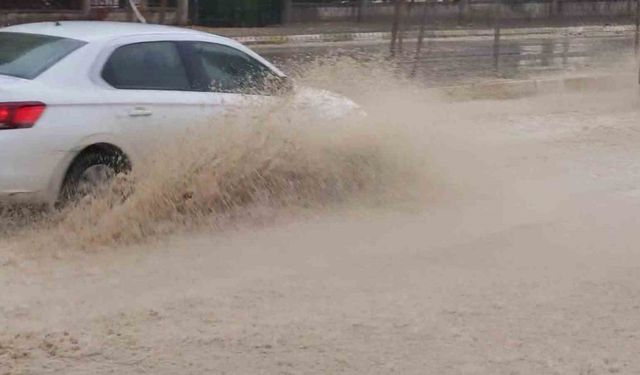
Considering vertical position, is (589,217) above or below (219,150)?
below

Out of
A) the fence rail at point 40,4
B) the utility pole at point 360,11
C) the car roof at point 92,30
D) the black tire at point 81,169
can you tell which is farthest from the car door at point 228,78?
the utility pole at point 360,11

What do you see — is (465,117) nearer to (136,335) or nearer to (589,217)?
(589,217)

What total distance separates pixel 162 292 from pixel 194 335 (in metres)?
0.81

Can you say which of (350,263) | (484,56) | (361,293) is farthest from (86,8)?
(361,293)

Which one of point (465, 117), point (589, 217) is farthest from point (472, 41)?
point (589, 217)

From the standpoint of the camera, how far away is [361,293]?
640cm

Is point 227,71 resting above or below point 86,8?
below

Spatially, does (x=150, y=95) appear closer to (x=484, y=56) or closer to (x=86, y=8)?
(x=484, y=56)

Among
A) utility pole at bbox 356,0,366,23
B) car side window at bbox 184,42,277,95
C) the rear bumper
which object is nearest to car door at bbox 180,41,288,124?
car side window at bbox 184,42,277,95

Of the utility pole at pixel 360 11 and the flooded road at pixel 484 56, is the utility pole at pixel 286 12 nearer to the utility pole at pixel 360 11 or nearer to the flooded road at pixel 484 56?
the utility pole at pixel 360 11

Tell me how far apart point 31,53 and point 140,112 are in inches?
35.5

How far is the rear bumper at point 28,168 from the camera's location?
7129 mm

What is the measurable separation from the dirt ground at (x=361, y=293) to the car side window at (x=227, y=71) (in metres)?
1.13

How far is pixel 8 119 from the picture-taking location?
7.15 meters
